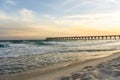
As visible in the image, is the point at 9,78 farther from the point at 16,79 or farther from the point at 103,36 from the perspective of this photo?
the point at 103,36

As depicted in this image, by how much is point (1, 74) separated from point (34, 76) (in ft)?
4.25

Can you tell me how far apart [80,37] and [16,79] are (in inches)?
3788

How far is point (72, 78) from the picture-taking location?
5.72m

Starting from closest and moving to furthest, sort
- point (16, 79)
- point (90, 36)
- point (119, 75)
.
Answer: point (119, 75), point (16, 79), point (90, 36)

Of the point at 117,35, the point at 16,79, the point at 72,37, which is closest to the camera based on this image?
the point at 16,79

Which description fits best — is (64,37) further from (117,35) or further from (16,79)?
(16,79)

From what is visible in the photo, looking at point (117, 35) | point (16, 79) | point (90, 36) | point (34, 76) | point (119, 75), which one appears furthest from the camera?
point (90, 36)

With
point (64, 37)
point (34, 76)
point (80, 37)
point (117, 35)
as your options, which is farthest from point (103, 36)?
point (34, 76)

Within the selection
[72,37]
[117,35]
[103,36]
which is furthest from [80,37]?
[117,35]

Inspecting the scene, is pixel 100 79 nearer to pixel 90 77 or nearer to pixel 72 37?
pixel 90 77

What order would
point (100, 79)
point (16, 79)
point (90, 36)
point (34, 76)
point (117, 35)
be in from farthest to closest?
point (90, 36) → point (117, 35) → point (34, 76) → point (16, 79) → point (100, 79)

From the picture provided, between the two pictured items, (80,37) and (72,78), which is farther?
(80,37)

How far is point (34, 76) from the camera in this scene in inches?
280

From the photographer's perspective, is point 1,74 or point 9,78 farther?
point 1,74
